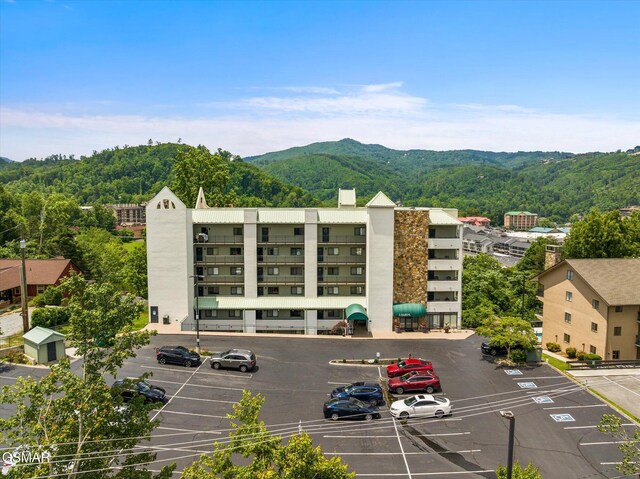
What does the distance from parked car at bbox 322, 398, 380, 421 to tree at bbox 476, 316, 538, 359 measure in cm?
1743

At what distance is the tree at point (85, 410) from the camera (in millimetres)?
16422

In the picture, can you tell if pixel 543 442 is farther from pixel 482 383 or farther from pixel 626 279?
pixel 626 279

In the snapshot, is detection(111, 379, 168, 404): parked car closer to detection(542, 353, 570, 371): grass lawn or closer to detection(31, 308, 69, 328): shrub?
detection(31, 308, 69, 328): shrub

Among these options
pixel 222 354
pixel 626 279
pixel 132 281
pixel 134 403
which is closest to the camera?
→ pixel 134 403

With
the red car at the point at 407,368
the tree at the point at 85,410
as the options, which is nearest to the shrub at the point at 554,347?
the red car at the point at 407,368

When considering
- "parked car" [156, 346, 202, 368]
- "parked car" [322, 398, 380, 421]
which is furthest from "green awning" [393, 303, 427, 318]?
"parked car" [156, 346, 202, 368]

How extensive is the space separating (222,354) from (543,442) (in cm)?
2735

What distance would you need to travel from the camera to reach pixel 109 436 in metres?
17.5

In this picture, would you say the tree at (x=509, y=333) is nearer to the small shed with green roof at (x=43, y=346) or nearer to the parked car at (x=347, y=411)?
the parked car at (x=347, y=411)

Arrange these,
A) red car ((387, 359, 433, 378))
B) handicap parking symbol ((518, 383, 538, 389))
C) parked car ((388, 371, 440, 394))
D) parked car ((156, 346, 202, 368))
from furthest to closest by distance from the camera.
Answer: parked car ((156, 346, 202, 368)), red car ((387, 359, 433, 378)), handicap parking symbol ((518, 383, 538, 389)), parked car ((388, 371, 440, 394))

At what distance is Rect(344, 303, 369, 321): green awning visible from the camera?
52.8 metres

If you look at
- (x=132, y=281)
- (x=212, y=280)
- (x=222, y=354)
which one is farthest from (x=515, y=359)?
(x=132, y=281)

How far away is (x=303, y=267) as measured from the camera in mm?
57656

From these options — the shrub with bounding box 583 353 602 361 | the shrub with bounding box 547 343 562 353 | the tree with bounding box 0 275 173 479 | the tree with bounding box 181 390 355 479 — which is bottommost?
the shrub with bounding box 547 343 562 353
